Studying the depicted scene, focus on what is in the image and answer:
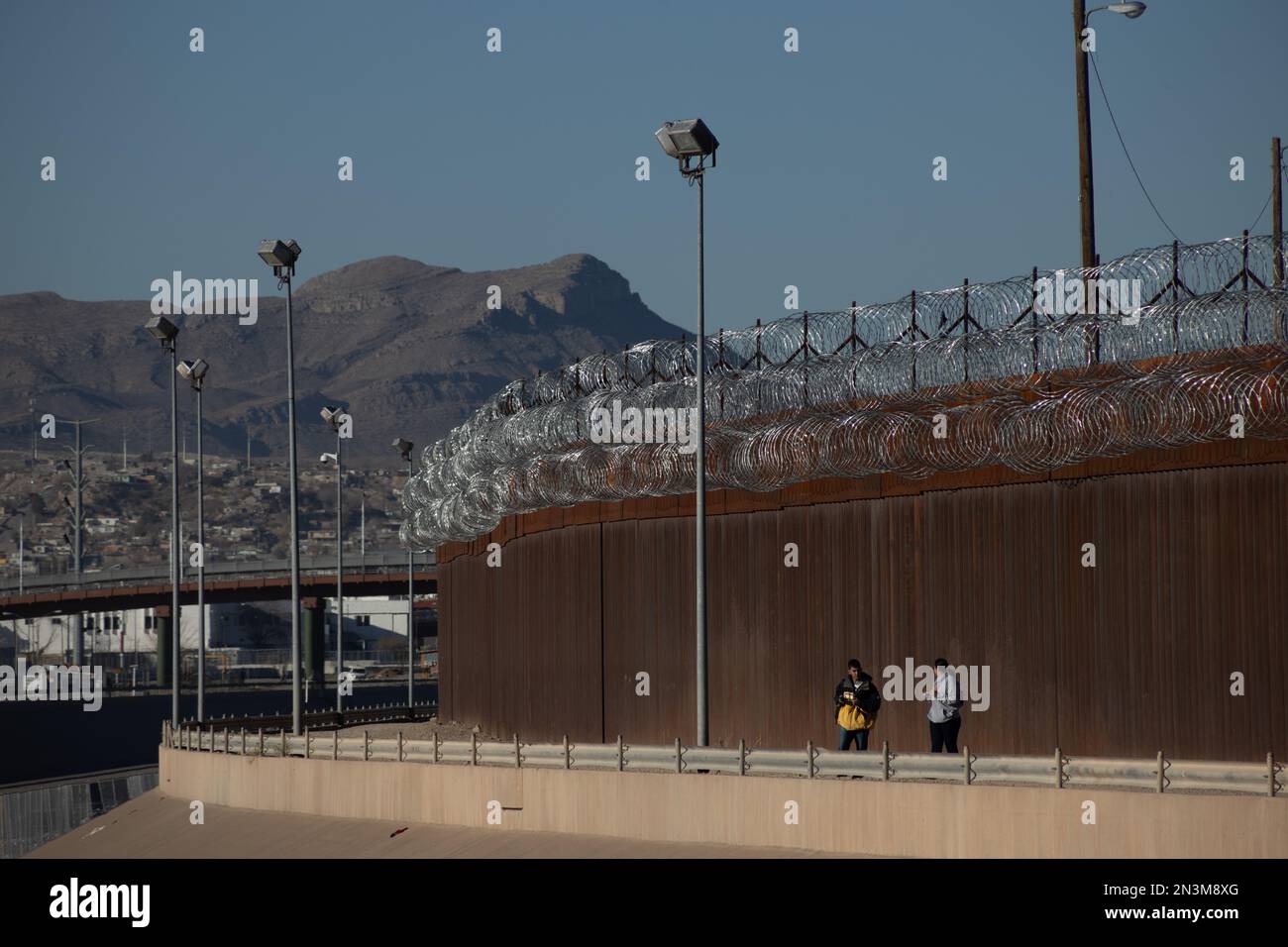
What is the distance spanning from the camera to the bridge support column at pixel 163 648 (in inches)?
4579

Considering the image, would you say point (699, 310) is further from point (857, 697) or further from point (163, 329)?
point (163, 329)

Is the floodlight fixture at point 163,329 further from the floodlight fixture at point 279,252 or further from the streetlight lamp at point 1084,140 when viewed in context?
the streetlight lamp at point 1084,140

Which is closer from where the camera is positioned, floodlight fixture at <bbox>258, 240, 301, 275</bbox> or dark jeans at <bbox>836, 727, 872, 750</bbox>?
dark jeans at <bbox>836, 727, 872, 750</bbox>

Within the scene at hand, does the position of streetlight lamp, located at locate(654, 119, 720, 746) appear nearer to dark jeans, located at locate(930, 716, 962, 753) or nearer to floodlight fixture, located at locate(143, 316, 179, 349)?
dark jeans, located at locate(930, 716, 962, 753)

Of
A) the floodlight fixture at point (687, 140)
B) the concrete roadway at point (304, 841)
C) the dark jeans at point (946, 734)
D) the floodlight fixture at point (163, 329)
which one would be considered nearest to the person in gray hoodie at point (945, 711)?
the dark jeans at point (946, 734)

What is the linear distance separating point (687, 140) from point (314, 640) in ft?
313

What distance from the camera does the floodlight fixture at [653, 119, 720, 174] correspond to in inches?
1059

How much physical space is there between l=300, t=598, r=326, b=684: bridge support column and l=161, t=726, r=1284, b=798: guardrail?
82711 millimetres

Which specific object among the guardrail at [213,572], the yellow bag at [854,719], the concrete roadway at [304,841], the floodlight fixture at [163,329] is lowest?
the concrete roadway at [304,841]

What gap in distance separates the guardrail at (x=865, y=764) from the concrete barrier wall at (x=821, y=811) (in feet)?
1.04

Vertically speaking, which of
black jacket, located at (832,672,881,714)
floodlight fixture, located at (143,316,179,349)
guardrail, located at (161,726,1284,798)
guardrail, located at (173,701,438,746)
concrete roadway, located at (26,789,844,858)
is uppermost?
floodlight fixture, located at (143,316,179,349)

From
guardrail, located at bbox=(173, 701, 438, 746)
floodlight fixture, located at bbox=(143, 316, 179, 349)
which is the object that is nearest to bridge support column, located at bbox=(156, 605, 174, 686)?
guardrail, located at bbox=(173, 701, 438, 746)

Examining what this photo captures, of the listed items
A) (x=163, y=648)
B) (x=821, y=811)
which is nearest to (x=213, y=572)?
(x=163, y=648)

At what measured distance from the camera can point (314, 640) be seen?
11938 cm
